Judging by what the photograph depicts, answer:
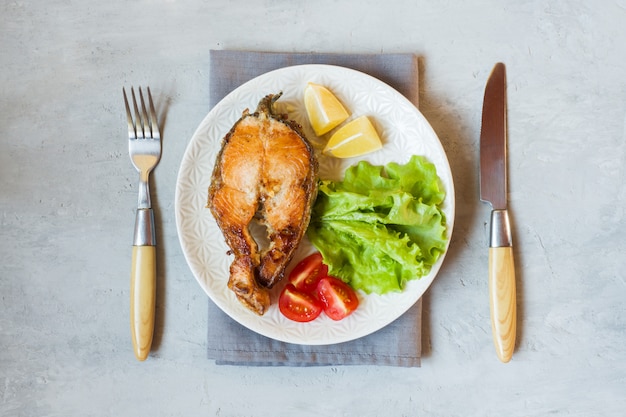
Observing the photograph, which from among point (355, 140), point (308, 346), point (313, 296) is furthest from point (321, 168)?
point (308, 346)

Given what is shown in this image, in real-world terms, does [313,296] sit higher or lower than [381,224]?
lower

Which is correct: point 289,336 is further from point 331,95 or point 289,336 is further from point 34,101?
point 34,101

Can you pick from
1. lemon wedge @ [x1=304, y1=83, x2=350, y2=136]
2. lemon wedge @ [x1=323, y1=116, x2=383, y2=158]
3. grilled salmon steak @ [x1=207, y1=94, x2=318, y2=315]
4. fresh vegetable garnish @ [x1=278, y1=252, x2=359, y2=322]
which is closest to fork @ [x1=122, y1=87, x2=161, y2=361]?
grilled salmon steak @ [x1=207, y1=94, x2=318, y2=315]

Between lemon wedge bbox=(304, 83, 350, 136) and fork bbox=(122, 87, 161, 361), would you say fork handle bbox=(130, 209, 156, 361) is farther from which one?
lemon wedge bbox=(304, 83, 350, 136)

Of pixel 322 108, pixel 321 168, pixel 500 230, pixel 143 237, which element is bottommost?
→ pixel 143 237

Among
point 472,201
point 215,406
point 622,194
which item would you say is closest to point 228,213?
point 215,406

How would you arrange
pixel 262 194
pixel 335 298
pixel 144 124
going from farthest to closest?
pixel 144 124 < pixel 335 298 < pixel 262 194

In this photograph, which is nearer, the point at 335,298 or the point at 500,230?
the point at 335,298

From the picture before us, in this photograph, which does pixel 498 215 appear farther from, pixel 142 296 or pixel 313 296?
pixel 142 296
